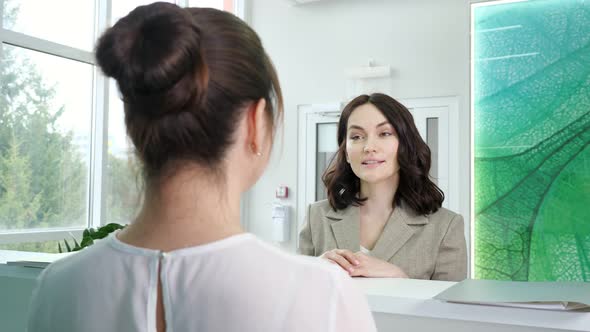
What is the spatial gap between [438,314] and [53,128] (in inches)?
138

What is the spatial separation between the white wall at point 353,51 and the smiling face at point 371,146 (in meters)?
2.66

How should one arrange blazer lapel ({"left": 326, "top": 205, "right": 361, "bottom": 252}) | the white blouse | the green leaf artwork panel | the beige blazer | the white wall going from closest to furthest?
the white blouse → the beige blazer → blazer lapel ({"left": 326, "top": 205, "right": 361, "bottom": 252}) → the green leaf artwork panel → the white wall

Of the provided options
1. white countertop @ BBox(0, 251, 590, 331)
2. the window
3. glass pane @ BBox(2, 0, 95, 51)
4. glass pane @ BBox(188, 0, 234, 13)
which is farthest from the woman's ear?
glass pane @ BBox(188, 0, 234, 13)

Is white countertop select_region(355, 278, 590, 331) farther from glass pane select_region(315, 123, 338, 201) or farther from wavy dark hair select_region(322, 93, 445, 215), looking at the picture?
glass pane select_region(315, 123, 338, 201)

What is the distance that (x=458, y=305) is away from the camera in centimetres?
107

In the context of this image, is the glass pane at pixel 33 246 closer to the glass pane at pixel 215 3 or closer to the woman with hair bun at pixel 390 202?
the woman with hair bun at pixel 390 202

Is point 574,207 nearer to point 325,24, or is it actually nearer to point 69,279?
point 325,24

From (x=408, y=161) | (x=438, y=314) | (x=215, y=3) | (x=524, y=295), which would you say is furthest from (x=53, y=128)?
(x=524, y=295)

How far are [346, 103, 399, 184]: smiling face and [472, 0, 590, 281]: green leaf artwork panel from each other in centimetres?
247

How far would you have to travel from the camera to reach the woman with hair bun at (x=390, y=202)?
6.33ft

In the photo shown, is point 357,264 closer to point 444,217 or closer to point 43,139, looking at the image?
point 444,217

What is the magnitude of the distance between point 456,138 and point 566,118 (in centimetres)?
83

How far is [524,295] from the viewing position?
104 cm

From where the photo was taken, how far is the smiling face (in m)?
1.94
